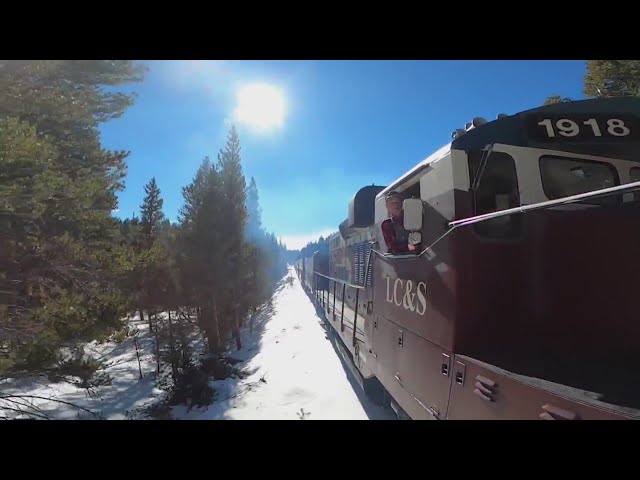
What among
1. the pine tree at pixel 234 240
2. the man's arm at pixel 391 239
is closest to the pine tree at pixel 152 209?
the pine tree at pixel 234 240

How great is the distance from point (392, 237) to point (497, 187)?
135 centimetres

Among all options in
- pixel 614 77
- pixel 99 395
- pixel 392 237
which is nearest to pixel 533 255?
pixel 392 237

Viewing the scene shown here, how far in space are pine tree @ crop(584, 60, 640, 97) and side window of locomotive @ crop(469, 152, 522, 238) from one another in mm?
11122

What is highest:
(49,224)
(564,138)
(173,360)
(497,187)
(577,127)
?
(577,127)

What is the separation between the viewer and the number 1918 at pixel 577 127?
3.04m

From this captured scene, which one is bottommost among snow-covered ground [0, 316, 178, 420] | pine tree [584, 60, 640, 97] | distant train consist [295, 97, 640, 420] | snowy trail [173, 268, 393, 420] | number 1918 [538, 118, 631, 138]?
snow-covered ground [0, 316, 178, 420]

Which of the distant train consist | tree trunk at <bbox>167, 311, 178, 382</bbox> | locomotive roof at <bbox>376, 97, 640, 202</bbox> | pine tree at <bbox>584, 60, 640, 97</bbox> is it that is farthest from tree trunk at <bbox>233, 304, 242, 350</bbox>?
pine tree at <bbox>584, 60, 640, 97</bbox>

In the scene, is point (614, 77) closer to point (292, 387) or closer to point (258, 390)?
point (292, 387)

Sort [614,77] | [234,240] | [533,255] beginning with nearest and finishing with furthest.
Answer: [533,255], [614,77], [234,240]

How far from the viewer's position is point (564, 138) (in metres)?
3.05

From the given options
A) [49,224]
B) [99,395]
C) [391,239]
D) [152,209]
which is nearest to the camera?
[391,239]

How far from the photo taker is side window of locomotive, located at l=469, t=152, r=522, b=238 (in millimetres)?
3029

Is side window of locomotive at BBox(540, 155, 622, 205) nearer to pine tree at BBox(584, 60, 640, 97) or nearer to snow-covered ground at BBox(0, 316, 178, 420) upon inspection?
snow-covered ground at BBox(0, 316, 178, 420)
